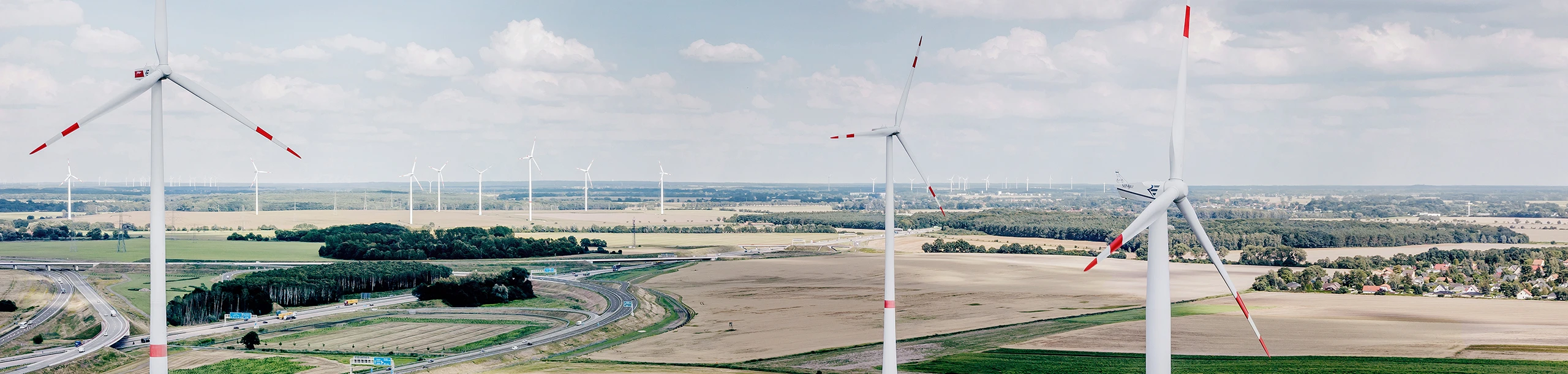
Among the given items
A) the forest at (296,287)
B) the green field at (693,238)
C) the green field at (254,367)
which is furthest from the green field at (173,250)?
the green field at (254,367)

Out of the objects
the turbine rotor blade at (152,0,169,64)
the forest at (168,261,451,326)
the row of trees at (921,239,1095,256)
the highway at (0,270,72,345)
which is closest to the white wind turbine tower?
the turbine rotor blade at (152,0,169,64)

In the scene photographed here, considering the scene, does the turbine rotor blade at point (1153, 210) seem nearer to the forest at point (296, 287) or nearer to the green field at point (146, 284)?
the forest at point (296, 287)

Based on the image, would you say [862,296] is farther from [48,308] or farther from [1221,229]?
[1221,229]

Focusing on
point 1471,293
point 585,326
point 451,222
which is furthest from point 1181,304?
point 451,222

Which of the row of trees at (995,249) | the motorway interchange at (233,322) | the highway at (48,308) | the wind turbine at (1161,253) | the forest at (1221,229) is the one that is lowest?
the motorway interchange at (233,322)

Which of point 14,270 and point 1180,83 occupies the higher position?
point 1180,83

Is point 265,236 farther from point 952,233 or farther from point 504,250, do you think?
point 952,233
